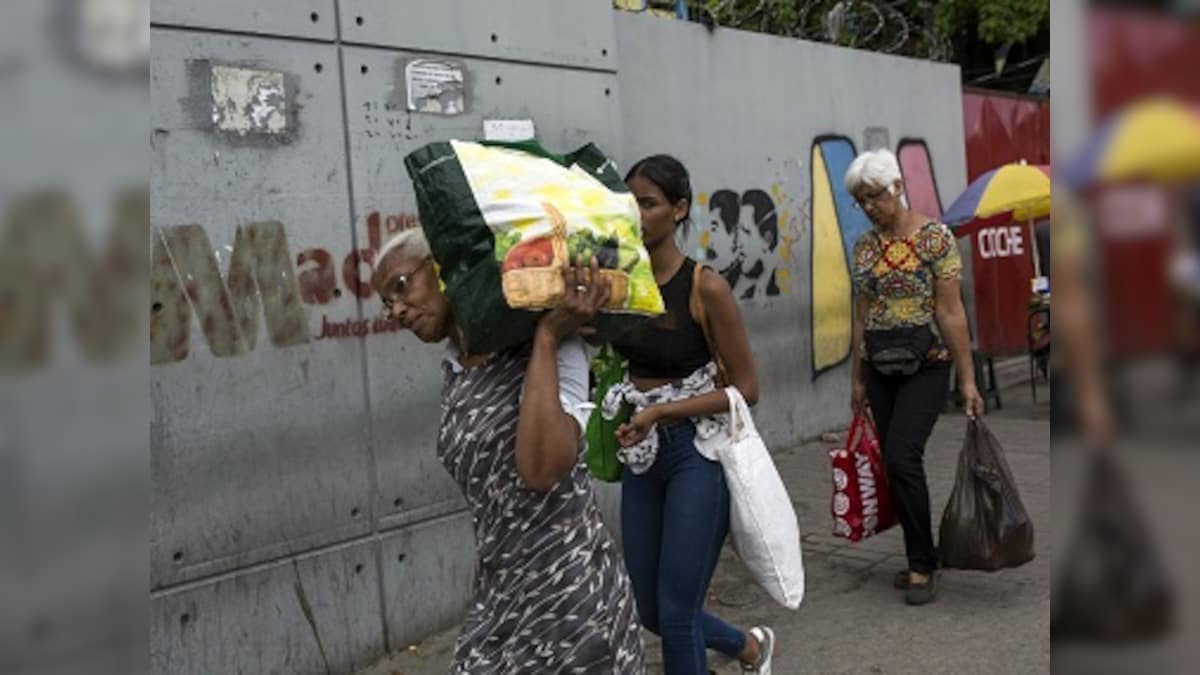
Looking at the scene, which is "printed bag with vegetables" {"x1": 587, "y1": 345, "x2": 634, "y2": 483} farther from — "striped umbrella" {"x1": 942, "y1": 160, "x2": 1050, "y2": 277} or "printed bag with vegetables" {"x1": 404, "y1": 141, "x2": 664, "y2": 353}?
"striped umbrella" {"x1": 942, "y1": 160, "x2": 1050, "y2": 277}

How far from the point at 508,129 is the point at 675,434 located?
7.04 feet

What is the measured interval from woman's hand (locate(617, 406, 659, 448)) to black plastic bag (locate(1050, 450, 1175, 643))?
9.00ft

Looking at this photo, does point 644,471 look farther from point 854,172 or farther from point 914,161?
point 914,161

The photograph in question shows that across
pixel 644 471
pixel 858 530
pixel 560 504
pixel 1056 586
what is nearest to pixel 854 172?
pixel 858 530

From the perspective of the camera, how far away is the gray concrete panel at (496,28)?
183 inches

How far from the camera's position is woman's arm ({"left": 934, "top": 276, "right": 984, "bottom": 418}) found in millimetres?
4781

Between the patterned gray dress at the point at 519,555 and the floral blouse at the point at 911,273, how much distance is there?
2.76 meters

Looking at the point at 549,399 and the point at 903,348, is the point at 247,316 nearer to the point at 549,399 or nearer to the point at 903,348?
the point at 549,399

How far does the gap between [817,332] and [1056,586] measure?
26.1 feet

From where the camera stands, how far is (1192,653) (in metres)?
0.64

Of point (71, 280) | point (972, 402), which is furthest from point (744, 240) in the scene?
point (71, 280)

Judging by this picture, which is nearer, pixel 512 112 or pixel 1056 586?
pixel 1056 586

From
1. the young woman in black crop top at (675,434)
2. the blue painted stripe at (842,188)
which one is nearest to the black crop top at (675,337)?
the young woman in black crop top at (675,434)

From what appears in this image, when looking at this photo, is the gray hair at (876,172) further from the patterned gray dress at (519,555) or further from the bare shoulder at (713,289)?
the patterned gray dress at (519,555)
